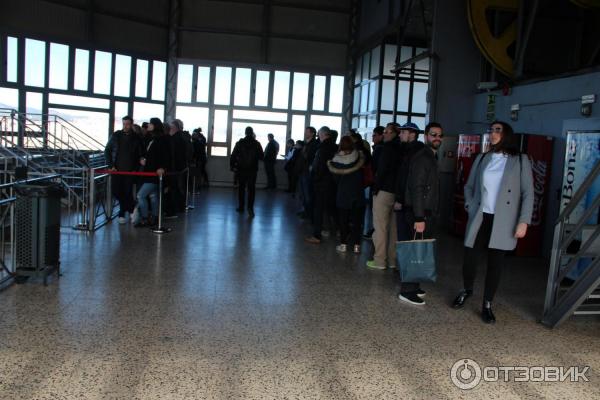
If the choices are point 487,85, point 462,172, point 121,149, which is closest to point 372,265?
point 462,172

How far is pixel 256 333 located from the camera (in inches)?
156

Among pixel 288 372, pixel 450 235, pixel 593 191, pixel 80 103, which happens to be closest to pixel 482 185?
pixel 593 191

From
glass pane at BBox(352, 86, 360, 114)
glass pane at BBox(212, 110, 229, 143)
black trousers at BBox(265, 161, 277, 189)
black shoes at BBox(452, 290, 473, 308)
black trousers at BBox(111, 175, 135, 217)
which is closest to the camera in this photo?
black shoes at BBox(452, 290, 473, 308)

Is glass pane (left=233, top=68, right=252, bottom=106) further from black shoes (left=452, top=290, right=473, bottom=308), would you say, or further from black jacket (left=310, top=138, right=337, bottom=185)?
black shoes (left=452, top=290, right=473, bottom=308)

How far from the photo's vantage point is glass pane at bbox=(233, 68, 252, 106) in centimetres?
1686

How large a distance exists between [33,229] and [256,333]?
2206 millimetres

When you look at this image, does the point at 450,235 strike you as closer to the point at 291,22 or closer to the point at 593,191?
the point at 593,191

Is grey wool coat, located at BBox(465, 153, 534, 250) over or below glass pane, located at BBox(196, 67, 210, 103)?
below

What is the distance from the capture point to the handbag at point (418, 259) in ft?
15.7

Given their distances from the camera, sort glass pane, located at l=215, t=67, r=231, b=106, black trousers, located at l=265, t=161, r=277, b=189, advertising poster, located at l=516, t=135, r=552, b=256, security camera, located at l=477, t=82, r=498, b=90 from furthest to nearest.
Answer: glass pane, located at l=215, t=67, r=231, b=106 → black trousers, located at l=265, t=161, r=277, b=189 → security camera, located at l=477, t=82, r=498, b=90 → advertising poster, located at l=516, t=135, r=552, b=256

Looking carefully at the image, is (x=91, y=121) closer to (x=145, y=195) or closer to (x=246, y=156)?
(x=246, y=156)

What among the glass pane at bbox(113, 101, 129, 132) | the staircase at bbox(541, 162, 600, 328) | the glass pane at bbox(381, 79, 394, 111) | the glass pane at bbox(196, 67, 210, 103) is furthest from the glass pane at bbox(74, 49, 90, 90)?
the staircase at bbox(541, 162, 600, 328)

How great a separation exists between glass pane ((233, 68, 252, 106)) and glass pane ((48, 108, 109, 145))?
3.80m

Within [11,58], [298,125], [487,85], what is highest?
[11,58]
